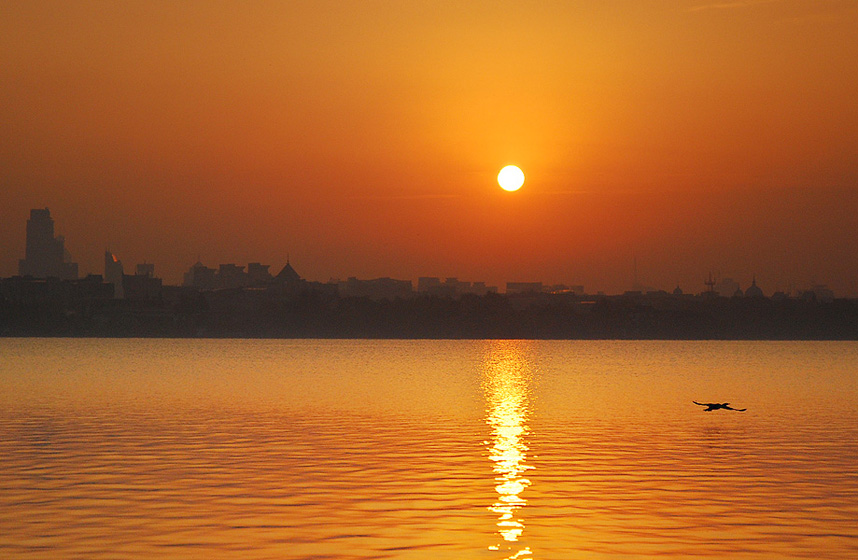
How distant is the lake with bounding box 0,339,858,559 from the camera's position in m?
28.0

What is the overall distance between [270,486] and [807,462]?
20.1m

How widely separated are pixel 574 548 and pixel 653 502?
24.6ft

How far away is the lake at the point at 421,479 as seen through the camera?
1104 inches

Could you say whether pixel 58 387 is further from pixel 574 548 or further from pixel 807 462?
pixel 574 548

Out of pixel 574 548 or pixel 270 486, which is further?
pixel 270 486

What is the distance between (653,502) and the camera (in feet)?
112

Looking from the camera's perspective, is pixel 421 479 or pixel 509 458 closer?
pixel 421 479

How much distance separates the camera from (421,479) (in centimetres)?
3897

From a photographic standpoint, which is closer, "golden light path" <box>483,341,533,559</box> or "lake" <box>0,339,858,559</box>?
"lake" <box>0,339,858,559</box>

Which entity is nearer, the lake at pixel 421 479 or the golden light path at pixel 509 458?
the lake at pixel 421 479

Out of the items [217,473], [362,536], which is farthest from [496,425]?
[362,536]

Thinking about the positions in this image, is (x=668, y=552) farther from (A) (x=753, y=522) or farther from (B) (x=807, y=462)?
(B) (x=807, y=462)

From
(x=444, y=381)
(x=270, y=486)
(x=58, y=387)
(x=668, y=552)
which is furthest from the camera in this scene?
(x=444, y=381)

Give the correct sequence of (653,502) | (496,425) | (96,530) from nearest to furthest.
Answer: (96,530) → (653,502) → (496,425)
